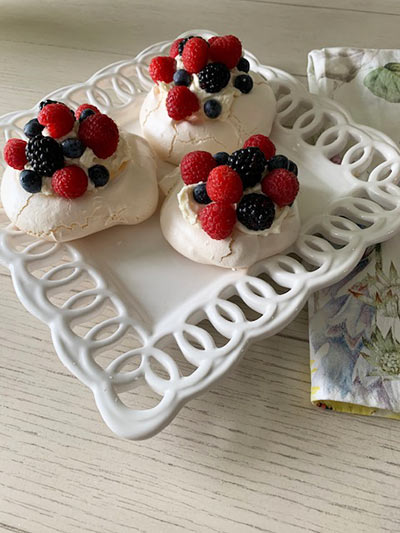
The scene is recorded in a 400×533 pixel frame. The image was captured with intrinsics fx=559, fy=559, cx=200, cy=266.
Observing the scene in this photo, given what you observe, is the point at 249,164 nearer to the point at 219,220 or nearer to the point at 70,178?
the point at 219,220

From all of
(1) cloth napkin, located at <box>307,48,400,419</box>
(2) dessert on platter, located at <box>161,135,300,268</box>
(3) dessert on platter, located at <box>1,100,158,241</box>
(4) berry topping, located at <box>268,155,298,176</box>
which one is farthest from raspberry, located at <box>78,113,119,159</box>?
(1) cloth napkin, located at <box>307,48,400,419</box>

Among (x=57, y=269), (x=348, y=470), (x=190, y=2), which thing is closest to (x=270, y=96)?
(x=57, y=269)

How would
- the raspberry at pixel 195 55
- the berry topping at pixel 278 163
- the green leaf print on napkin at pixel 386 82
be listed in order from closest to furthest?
the berry topping at pixel 278 163 → the raspberry at pixel 195 55 → the green leaf print on napkin at pixel 386 82

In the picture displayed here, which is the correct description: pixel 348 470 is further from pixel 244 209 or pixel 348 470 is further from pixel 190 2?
pixel 190 2

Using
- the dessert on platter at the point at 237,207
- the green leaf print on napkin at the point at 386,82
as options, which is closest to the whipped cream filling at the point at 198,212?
the dessert on platter at the point at 237,207

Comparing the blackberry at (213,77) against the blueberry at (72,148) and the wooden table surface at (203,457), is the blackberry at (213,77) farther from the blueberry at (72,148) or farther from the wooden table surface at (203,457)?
the wooden table surface at (203,457)

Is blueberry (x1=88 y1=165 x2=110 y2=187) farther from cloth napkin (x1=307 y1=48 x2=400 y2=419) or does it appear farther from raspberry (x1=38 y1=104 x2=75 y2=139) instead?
cloth napkin (x1=307 y1=48 x2=400 y2=419)
